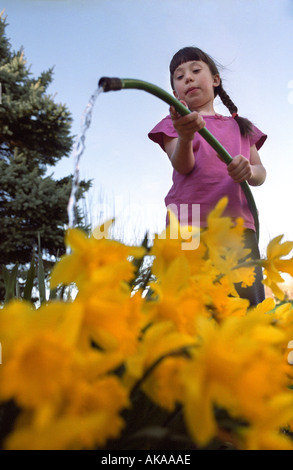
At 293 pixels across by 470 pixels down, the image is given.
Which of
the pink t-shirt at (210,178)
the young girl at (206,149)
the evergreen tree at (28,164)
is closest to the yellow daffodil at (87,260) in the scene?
the young girl at (206,149)

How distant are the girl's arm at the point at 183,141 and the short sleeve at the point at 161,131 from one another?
0.9 inches

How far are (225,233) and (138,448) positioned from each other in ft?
0.52

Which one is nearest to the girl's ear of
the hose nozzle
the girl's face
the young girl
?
the young girl

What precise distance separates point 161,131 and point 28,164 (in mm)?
4873

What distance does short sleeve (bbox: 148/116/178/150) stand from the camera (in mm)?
1442

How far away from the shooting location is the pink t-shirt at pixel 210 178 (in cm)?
130

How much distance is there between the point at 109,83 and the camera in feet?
1.18

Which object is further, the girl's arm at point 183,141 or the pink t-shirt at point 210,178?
the pink t-shirt at point 210,178

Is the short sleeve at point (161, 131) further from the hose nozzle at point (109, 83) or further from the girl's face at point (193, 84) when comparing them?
the hose nozzle at point (109, 83)

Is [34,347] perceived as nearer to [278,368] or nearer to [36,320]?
[36,320]

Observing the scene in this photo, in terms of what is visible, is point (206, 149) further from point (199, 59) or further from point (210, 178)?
point (199, 59)

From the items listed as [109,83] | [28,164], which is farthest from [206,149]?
[28,164]

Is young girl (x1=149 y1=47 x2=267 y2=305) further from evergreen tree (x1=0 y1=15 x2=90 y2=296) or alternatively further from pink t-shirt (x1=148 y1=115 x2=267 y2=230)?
evergreen tree (x1=0 y1=15 x2=90 y2=296)
